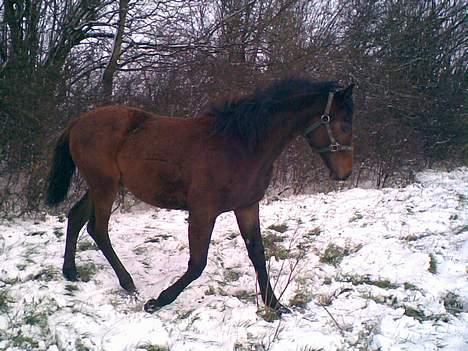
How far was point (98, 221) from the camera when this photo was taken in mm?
3877

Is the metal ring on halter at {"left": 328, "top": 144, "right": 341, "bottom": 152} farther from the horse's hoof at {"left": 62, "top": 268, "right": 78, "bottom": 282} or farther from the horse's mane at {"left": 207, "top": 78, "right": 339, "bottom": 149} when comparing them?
the horse's hoof at {"left": 62, "top": 268, "right": 78, "bottom": 282}

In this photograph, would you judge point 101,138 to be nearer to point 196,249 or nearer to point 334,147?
point 196,249

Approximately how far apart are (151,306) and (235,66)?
21.5ft

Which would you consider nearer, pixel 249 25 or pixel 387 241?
pixel 387 241

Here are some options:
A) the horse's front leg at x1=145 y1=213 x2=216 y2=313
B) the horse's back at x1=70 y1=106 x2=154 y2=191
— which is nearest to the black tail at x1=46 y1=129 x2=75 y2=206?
the horse's back at x1=70 y1=106 x2=154 y2=191

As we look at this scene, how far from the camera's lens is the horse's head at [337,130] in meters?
3.34

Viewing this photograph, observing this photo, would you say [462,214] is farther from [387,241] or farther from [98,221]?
[98,221]

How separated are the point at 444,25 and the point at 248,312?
37.8 ft

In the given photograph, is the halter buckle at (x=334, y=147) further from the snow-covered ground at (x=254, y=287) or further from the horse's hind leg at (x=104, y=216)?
the horse's hind leg at (x=104, y=216)

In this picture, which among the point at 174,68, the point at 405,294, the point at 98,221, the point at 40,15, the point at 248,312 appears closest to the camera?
the point at 248,312

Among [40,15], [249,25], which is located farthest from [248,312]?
[249,25]

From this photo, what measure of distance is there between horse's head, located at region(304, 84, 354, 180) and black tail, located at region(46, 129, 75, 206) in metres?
2.54

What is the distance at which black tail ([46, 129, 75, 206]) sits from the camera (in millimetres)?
4242

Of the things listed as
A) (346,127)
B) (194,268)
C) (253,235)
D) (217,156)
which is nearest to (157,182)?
(217,156)
